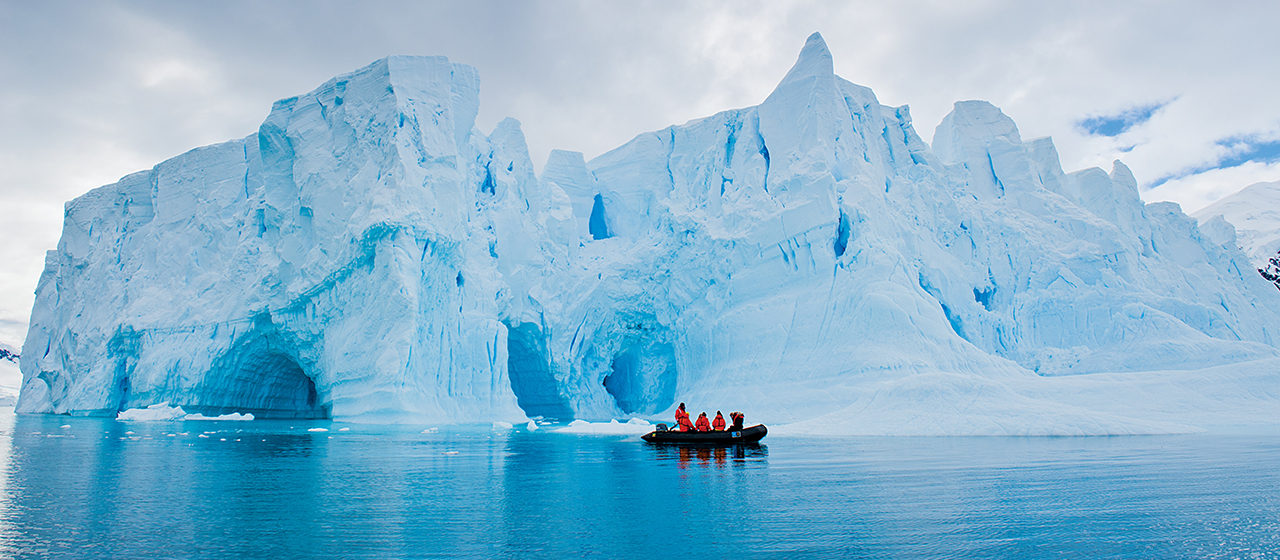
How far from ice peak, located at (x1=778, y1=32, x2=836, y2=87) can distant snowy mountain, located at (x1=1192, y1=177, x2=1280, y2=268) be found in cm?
3160

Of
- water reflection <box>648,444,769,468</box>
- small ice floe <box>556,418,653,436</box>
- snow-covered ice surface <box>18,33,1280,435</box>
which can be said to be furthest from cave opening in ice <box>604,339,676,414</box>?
water reflection <box>648,444,769,468</box>

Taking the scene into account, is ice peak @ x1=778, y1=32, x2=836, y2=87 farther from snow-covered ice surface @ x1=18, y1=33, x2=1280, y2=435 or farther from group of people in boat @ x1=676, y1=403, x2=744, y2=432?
group of people in boat @ x1=676, y1=403, x2=744, y2=432

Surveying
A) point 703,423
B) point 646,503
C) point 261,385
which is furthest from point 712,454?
point 261,385

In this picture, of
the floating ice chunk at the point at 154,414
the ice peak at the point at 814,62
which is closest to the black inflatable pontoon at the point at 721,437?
the ice peak at the point at 814,62

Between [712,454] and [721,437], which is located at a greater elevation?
[721,437]

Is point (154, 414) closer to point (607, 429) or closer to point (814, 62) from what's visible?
point (607, 429)

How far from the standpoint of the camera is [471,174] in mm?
29359

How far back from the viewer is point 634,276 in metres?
29.8

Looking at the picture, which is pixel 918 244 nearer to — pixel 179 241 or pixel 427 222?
pixel 427 222

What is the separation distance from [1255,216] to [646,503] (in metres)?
58.2

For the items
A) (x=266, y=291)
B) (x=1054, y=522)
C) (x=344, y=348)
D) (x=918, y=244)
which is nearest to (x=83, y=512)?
(x=1054, y=522)

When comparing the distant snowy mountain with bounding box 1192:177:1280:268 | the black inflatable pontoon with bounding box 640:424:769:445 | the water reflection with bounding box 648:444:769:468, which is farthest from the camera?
the distant snowy mountain with bounding box 1192:177:1280:268

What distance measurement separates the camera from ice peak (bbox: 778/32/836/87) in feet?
94.0

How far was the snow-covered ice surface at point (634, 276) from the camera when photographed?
965 inches
